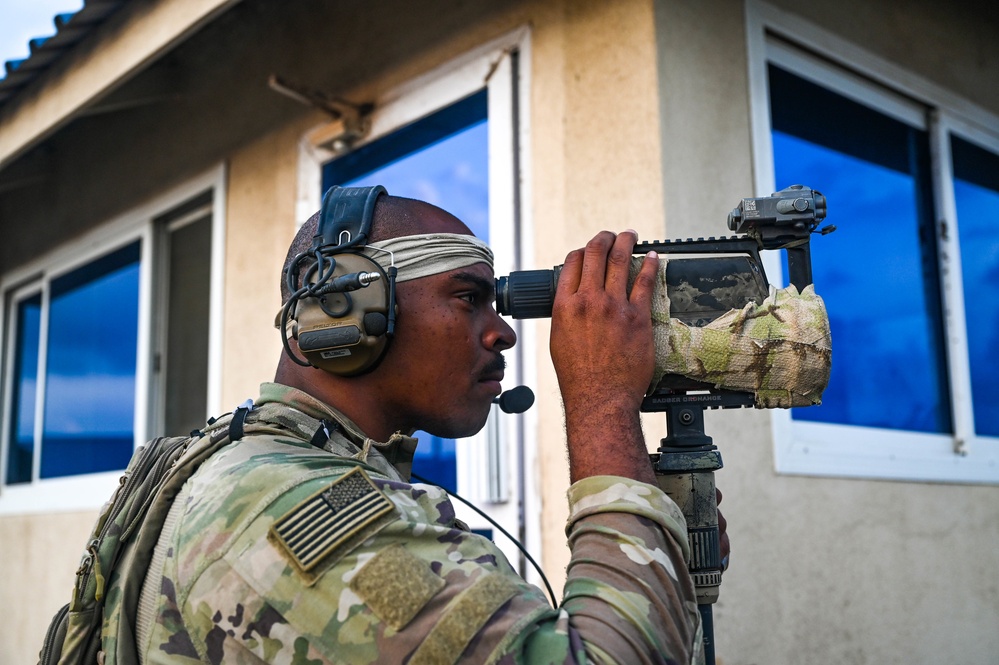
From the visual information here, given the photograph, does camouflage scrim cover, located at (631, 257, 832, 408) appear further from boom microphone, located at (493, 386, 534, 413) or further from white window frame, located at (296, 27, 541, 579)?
white window frame, located at (296, 27, 541, 579)

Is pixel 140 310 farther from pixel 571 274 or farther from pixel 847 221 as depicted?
pixel 571 274

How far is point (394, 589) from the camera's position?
1.28 m

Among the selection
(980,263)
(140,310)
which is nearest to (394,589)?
(980,263)

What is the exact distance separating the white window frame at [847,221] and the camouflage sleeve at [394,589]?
2037 mm

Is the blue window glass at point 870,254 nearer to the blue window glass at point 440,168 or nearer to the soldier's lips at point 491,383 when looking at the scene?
the blue window glass at point 440,168

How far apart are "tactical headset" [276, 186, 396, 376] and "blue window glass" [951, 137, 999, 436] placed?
11.6 ft

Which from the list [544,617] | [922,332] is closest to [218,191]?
[922,332]

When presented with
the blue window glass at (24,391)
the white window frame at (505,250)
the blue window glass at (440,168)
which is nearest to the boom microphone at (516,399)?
the white window frame at (505,250)

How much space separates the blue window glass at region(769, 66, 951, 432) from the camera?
3.86m

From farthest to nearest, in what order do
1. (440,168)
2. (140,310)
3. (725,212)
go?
(140,310) → (440,168) → (725,212)

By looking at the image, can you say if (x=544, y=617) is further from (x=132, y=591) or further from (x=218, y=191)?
(x=218, y=191)

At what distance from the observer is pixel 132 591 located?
59.2 inches

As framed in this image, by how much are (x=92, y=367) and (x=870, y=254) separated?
17.0 feet

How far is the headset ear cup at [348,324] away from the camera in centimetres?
169
